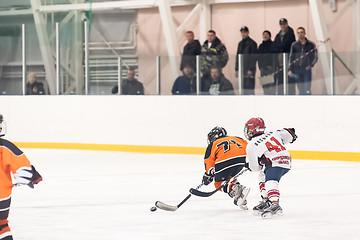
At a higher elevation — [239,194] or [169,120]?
[169,120]

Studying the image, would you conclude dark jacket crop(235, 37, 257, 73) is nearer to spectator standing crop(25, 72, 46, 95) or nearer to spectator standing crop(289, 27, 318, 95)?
spectator standing crop(289, 27, 318, 95)

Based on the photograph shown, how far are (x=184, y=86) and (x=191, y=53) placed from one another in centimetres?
55

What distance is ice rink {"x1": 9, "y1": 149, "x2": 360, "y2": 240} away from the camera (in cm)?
641

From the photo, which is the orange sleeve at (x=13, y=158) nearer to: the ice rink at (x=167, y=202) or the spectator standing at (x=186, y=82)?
the ice rink at (x=167, y=202)

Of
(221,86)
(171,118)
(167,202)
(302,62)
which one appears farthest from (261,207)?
(171,118)

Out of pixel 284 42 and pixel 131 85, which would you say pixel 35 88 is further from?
pixel 284 42

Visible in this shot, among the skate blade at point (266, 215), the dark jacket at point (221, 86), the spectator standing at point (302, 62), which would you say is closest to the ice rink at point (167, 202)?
the skate blade at point (266, 215)

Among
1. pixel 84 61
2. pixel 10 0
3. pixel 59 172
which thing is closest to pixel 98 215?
pixel 59 172

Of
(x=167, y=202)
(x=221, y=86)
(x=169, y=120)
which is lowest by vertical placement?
(x=167, y=202)

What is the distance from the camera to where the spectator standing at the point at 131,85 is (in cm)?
1444

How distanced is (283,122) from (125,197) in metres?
4.76

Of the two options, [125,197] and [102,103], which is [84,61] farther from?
[125,197]

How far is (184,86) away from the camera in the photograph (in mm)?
13945

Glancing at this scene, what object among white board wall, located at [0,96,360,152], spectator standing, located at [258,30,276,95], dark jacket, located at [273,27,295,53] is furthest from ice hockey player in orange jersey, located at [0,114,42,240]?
dark jacket, located at [273,27,295,53]
